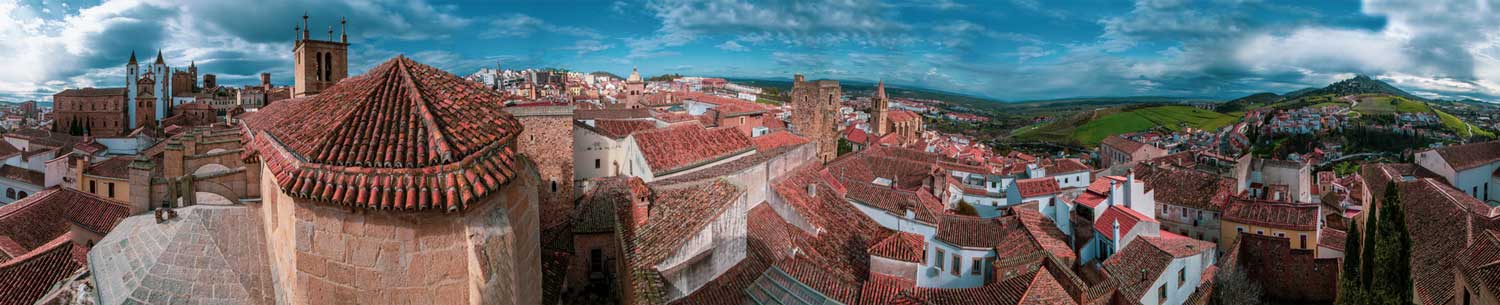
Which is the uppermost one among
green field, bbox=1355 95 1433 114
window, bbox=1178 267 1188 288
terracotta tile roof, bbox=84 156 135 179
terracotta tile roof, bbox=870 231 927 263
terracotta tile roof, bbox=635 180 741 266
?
green field, bbox=1355 95 1433 114

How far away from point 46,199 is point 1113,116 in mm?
107255

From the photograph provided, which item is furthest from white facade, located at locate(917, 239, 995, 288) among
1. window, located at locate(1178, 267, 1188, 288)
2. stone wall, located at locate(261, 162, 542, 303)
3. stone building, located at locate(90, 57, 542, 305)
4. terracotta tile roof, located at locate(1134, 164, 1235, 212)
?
stone wall, located at locate(261, 162, 542, 303)

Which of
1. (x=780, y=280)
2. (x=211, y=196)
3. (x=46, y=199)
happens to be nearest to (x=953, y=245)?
(x=780, y=280)

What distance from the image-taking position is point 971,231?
18500 mm

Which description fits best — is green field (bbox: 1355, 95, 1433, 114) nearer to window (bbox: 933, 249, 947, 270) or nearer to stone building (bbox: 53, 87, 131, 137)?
window (bbox: 933, 249, 947, 270)

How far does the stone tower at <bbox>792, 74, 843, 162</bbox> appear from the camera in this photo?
127 feet

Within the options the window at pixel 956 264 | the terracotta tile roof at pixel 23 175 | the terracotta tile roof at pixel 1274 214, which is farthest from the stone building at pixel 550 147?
the terracotta tile roof at pixel 23 175

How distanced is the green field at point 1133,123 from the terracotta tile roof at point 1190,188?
57.4 metres

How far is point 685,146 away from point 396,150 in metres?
12.5

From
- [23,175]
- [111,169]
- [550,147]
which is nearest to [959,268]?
[550,147]

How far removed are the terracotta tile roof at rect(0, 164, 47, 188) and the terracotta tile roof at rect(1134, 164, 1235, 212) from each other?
37.6 meters

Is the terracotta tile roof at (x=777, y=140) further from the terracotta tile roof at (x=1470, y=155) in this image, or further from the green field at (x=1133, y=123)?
the green field at (x=1133, y=123)

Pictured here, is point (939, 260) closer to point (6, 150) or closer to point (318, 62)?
point (318, 62)

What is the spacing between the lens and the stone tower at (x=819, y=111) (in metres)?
38.8
